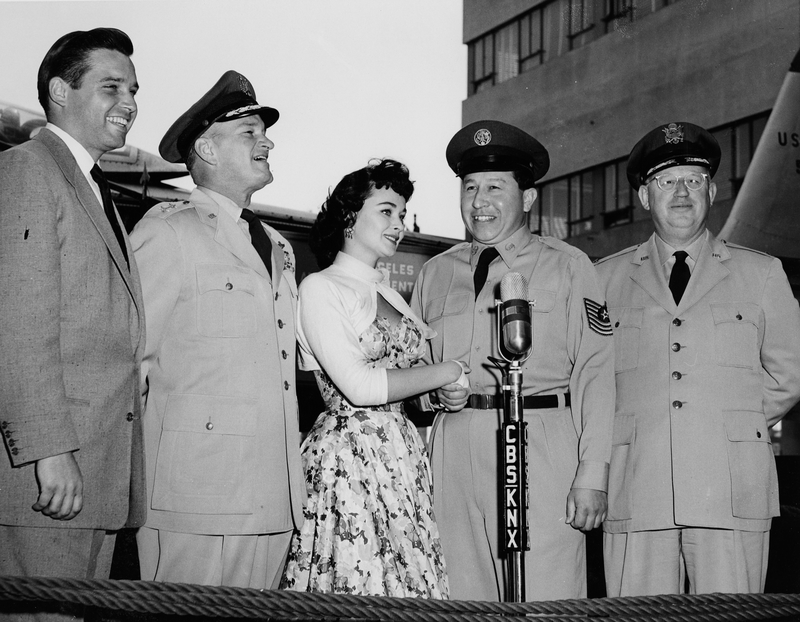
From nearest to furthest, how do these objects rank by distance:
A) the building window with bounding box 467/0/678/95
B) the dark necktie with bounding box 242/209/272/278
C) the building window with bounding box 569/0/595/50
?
the dark necktie with bounding box 242/209/272/278 → the building window with bounding box 467/0/678/95 → the building window with bounding box 569/0/595/50

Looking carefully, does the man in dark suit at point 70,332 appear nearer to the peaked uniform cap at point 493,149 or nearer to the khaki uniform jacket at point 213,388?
the khaki uniform jacket at point 213,388

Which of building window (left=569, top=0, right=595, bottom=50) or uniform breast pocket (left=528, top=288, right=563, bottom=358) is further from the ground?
building window (left=569, top=0, right=595, bottom=50)

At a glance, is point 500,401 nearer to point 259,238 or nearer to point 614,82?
point 259,238

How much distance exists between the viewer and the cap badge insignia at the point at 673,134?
121 inches

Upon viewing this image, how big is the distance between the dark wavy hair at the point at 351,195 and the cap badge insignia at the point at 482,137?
28cm

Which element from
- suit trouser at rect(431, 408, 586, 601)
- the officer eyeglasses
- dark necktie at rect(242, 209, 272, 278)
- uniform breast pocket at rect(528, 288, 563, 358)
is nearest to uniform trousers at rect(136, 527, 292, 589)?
suit trouser at rect(431, 408, 586, 601)

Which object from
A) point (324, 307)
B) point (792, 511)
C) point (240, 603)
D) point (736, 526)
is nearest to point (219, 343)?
point (324, 307)

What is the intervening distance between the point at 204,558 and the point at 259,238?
944mm

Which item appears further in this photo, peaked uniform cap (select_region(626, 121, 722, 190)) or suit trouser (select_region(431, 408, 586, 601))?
peaked uniform cap (select_region(626, 121, 722, 190))

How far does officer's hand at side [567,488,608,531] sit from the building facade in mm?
13262

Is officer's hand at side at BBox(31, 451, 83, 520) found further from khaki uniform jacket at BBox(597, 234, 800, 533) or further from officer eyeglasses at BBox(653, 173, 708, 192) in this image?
officer eyeglasses at BBox(653, 173, 708, 192)

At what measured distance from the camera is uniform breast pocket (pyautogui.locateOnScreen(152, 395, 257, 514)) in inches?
92.2

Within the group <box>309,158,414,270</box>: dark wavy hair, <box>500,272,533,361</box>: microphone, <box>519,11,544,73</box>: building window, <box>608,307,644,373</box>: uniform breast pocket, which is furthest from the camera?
<box>519,11,544,73</box>: building window

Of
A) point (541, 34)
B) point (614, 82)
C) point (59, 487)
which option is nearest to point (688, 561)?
point (59, 487)
